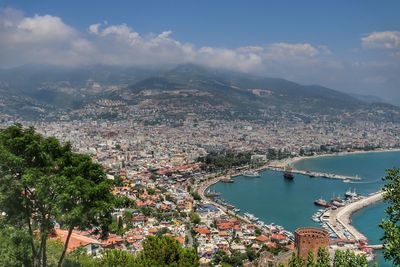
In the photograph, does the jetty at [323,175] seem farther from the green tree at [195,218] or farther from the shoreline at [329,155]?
the green tree at [195,218]

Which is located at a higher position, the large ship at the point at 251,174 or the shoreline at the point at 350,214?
the shoreline at the point at 350,214

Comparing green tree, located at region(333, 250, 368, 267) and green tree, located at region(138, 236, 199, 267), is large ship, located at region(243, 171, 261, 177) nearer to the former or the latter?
green tree, located at region(138, 236, 199, 267)

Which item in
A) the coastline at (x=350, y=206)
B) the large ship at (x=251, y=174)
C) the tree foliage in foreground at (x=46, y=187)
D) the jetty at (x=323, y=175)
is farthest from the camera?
the jetty at (x=323, y=175)

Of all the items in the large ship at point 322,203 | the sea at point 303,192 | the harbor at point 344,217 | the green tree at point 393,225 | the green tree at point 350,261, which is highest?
the green tree at point 393,225

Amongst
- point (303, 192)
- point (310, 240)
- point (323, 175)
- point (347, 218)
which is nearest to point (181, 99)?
point (323, 175)

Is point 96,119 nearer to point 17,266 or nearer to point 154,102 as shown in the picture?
point 154,102

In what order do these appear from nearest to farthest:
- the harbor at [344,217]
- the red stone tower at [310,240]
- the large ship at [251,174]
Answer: the red stone tower at [310,240]
the harbor at [344,217]
the large ship at [251,174]

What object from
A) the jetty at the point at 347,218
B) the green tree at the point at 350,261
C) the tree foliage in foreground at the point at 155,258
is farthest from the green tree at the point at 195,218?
the green tree at the point at 350,261
